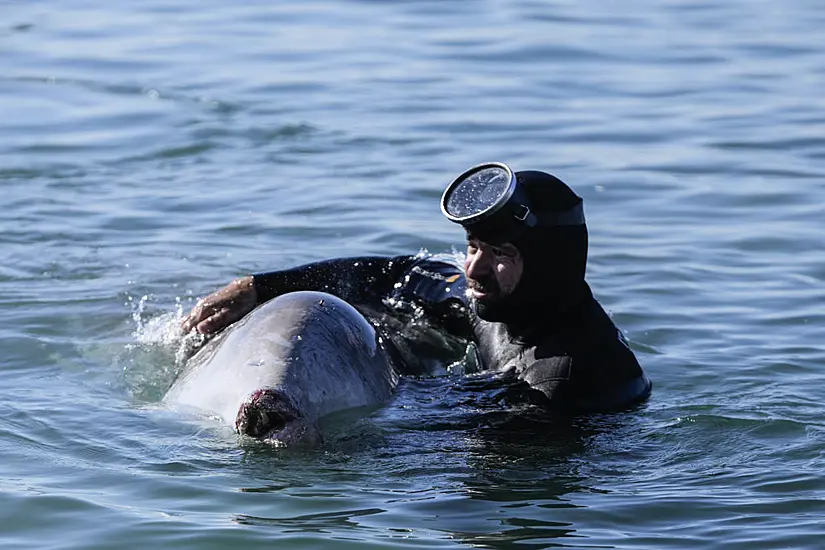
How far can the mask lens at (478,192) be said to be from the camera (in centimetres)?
667

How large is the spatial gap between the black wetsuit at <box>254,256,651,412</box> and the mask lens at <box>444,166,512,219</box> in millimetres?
547

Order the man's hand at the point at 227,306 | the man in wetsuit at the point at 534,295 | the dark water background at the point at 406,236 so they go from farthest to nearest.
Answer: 1. the man's hand at the point at 227,306
2. the man in wetsuit at the point at 534,295
3. the dark water background at the point at 406,236

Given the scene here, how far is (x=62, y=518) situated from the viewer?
18.6 ft

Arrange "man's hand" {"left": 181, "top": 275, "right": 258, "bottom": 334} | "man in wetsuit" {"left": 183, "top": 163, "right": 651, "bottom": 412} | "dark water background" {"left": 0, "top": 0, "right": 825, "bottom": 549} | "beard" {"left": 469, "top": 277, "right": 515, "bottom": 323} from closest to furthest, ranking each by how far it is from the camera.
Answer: "dark water background" {"left": 0, "top": 0, "right": 825, "bottom": 549}, "man in wetsuit" {"left": 183, "top": 163, "right": 651, "bottom": 412}, "beard" {"left": 469, "top": 277, "right": 515, "bottom": 323}, "man's hand" {"left": 181, "top": 275, "right": 258, "bottom": 334}

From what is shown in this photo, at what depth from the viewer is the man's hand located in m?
7.20

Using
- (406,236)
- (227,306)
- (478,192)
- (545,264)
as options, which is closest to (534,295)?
(545,264)

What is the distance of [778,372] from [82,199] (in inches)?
213

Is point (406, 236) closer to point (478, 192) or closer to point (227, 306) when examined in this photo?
point (227, 306)

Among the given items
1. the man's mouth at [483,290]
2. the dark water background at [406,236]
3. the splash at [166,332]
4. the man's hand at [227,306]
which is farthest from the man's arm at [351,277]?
the man's mouth at [483,290]

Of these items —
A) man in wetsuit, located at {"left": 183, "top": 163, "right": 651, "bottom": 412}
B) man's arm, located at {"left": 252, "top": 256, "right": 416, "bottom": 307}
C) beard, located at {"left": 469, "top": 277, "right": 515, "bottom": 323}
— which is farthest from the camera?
man's arm, located at {"left": 252, "top": 256, "right": 416, "bottom": 307}

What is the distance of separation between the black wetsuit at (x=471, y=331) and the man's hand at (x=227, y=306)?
0.19ft

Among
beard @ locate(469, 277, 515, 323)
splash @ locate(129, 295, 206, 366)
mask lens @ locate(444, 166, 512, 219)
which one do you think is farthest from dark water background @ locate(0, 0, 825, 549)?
mask lens @ locate(444, 166, 512, 219)

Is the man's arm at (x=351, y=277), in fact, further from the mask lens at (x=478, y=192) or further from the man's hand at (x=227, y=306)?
the mask lens at (x=478, y=192)

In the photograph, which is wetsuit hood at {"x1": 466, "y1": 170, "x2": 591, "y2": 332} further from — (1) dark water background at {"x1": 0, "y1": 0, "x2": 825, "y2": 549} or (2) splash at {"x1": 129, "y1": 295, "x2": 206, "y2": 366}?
(2) splash at {"x1": 129, "y1": 295, "x2": 206, "y2": 366}
